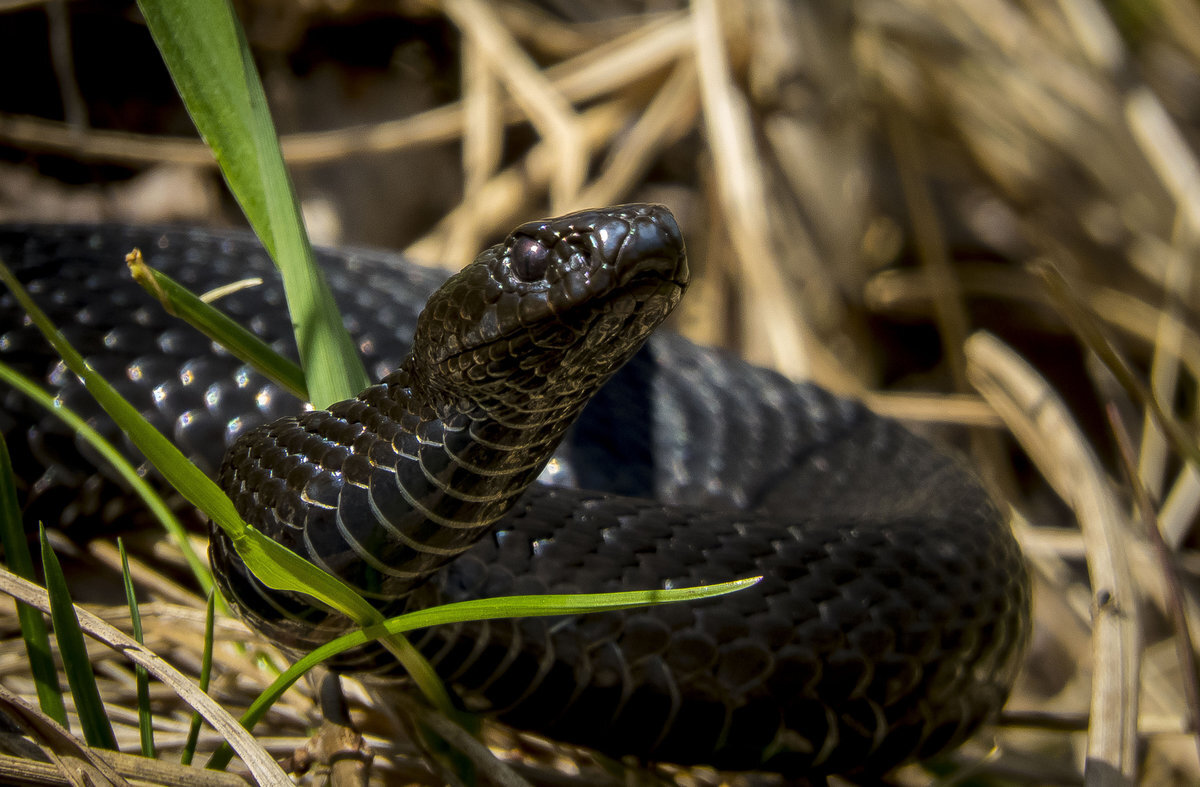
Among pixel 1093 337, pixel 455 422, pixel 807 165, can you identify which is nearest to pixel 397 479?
pixel 455 422

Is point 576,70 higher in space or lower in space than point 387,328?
higher

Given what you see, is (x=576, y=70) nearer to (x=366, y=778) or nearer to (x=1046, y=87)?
(x=1046, y=87)

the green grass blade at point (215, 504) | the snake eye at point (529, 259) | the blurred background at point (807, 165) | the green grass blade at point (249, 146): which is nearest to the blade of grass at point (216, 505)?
the green grass blade at point (215, 504)

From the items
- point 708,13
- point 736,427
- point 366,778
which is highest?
point 708,13

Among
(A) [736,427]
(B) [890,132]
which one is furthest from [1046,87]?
(A) [736,427]

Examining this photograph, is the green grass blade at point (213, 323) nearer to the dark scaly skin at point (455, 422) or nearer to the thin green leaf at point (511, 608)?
the dark scaly skin at point (455, 422)

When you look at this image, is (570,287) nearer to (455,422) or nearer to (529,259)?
(529,259)
